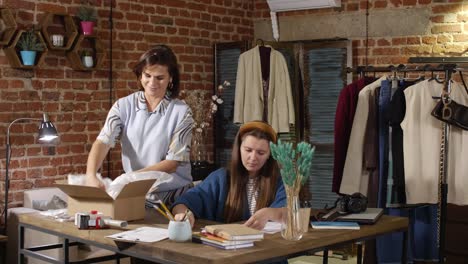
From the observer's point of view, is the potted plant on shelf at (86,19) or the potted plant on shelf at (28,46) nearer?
the potted plant on shelf at (28,46)

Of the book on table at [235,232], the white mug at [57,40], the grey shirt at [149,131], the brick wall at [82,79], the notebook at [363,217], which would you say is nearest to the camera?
the book on table at [235,232]

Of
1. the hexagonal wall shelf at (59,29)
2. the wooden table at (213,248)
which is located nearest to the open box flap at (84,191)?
the wooden table at (213,248)

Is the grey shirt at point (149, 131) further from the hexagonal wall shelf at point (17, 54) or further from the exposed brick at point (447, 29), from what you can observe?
the exposed brick at point (447, 29)

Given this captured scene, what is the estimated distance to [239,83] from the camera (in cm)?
628

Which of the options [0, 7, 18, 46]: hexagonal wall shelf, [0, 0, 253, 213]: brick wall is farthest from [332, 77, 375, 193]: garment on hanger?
[0, 7, 18, 46]: hexagonal wall shelf

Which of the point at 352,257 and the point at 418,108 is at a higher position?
the point at 418,108

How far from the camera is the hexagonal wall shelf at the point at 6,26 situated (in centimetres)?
503

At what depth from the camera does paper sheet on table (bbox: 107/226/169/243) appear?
2941 mm

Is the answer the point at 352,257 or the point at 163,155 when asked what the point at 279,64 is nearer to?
the point at 352,257

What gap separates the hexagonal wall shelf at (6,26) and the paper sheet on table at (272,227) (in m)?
2.64

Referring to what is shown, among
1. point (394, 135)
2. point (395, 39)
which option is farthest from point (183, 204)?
point (395, 39)

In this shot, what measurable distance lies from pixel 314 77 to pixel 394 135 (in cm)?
157

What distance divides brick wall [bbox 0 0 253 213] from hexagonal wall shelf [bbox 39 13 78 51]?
80mm

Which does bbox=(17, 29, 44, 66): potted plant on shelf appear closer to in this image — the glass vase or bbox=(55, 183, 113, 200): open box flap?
bbox=(55, 183, 113, 200): open box flap
